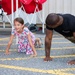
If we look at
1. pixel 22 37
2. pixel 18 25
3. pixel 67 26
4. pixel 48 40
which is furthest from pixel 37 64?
pixel 22 37

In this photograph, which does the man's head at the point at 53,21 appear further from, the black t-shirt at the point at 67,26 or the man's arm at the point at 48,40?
the man's arm at the point at 48,40

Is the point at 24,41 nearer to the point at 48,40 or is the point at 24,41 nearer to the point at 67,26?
the point at 48,40

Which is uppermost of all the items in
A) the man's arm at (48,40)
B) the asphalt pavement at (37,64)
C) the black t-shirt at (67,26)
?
the black t-shirt at (67,26)

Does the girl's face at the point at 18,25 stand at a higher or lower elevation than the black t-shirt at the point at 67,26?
lower

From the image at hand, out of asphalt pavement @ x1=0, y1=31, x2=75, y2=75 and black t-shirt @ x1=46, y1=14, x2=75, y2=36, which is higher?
black t-shirt @ x1=46, y1=14, x2=75, y2=36

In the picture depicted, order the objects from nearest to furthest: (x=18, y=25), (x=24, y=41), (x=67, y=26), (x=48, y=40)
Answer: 1. (x=67, y=26)
2. (x=48, y=40)
3. (x=18, y=25)
4. (x=24, y=41)

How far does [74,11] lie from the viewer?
10.9m

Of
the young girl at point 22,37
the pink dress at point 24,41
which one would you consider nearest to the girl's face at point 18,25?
the young girl at point 22,37

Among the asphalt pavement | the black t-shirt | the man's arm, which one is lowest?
the asphalt pavement

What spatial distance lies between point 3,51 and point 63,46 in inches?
56.2

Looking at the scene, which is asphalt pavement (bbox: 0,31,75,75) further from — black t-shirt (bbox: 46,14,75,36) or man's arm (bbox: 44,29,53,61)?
black t-shirt (bbox: 46,14,75,36)

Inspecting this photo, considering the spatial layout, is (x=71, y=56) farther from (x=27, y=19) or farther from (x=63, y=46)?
(x=27, y=19)

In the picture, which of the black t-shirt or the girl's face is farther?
the girl's face

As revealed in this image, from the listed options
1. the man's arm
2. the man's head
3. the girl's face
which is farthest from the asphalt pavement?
the man's head
